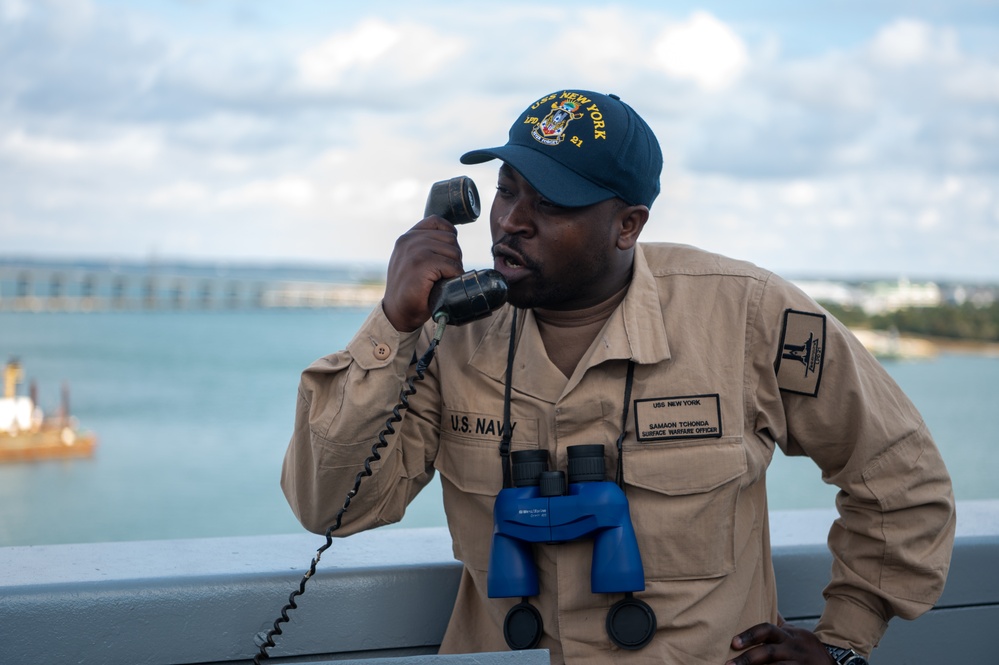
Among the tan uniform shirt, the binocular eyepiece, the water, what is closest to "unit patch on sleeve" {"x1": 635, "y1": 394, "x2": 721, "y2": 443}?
the tan uniform shirt

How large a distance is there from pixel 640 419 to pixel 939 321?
826 inches

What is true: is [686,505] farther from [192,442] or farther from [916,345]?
[192,442]

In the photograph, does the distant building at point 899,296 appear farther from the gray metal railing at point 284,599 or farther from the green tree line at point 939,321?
the gray metal railing at point 284,599

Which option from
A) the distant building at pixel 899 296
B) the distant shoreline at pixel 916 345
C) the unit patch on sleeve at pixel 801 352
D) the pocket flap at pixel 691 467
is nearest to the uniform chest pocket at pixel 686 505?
the pocket flap at pixel 691 467

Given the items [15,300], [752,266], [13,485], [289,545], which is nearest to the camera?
[752,266]

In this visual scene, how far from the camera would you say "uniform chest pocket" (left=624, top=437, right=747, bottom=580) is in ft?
6.99

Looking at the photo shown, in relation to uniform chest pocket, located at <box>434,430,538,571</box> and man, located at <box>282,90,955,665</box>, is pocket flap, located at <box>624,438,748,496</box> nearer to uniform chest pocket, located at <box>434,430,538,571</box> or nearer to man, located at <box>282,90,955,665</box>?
man, located at <box>282,90,955,665</box>

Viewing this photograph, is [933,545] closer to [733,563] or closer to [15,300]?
[733,563]

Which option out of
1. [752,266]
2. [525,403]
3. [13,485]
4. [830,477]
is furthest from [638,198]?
[13,485]

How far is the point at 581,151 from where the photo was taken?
218 cm

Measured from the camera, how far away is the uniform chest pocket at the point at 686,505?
2131mm

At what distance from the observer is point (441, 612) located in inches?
94.6

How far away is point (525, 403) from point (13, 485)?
110 feet

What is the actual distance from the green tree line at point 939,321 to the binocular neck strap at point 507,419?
15.3 metres
